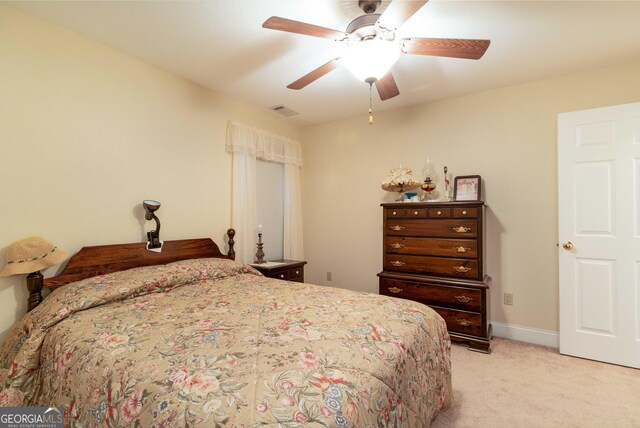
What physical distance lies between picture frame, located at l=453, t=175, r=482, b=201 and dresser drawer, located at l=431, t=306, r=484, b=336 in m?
1.17

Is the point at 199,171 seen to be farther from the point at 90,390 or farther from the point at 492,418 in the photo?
the point at 492,418

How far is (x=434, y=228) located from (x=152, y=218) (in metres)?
2.66

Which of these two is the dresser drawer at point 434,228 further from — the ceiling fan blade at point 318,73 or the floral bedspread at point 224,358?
the ceiling fan blade at point 318,73

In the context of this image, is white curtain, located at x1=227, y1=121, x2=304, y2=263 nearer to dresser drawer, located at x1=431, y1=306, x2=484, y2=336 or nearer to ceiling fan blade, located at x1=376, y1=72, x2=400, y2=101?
ceiling fan blade, located at x1=376, y1=72, x2=400, y2=101

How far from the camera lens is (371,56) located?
5.62 feet

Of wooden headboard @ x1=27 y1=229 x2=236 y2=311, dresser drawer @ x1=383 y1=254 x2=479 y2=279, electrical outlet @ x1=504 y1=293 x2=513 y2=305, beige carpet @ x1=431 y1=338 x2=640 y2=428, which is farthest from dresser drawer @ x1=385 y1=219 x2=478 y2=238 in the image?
wooden headboard @ x1=27 y1=229 x2=236 y2=311

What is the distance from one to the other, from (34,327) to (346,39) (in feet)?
7.80

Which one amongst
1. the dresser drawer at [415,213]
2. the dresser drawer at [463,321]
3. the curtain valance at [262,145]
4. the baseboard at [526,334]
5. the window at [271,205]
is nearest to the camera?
the dresser drawer at [463,321]

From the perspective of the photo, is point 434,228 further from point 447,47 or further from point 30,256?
point 30,256

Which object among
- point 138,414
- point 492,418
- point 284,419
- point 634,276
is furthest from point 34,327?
point 634,276

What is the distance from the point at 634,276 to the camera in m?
2.41

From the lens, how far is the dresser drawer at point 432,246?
2807 mm

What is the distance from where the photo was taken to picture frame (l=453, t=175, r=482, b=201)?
3.09m

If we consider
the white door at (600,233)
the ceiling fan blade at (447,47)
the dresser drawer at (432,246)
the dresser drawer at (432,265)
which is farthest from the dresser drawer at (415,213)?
the ceiling fan blade at (447,47)
